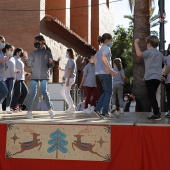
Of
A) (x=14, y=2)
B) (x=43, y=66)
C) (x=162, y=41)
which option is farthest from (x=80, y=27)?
(x=43, y=66)

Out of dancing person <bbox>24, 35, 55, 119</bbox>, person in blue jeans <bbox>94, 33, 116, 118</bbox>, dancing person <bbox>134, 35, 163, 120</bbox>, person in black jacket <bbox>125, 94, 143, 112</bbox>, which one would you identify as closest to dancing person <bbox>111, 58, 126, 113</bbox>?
person in blue jeans <bbox>94, 33, 116, 118</bbox>

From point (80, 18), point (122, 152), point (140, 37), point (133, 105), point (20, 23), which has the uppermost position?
point (80, 18)

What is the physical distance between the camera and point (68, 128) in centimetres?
610

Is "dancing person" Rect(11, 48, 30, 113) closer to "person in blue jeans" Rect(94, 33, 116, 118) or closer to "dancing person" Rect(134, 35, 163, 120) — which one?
"person in blue jeans" Rect(94, 33, 116, 118)

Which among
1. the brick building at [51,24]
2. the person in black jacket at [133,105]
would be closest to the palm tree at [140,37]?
the person in black jacket at [133,105]

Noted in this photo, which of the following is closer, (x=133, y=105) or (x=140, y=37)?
(x=133, y=105)

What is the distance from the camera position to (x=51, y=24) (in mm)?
17031

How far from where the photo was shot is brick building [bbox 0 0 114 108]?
617 inches

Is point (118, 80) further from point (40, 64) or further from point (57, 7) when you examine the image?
point (57, 7)

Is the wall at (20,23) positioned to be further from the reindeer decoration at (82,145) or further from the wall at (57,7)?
the reindeer decoration at (82,145)

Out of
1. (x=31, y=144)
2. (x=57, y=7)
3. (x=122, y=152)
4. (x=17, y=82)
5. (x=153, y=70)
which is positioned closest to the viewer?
(x=122, y=152)

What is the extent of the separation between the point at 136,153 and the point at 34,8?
10.9 m

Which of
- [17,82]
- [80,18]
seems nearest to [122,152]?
[17,82]

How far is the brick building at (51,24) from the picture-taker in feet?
51.4
